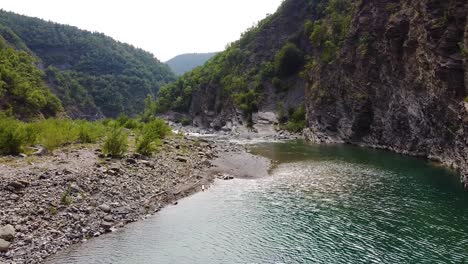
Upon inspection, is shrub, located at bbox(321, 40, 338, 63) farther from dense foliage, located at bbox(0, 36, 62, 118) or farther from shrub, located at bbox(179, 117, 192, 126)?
shrub, located at bbox(179, 117, 192, 126)

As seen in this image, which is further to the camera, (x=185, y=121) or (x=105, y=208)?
(x=185, y=121)

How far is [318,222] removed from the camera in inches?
909

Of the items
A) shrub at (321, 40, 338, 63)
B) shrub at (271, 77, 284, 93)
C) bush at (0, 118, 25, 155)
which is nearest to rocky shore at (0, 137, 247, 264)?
bush at (0, 118, 25, 155)

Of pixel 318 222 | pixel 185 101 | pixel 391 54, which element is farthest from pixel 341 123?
pixel 185 101

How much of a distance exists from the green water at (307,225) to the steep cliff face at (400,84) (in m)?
8.86

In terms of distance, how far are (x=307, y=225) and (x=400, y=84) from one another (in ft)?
124

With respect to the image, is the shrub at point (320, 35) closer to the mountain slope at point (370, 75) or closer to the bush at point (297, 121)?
the mountain slope at point (370, 75)

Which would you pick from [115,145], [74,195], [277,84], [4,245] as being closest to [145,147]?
[115,145]

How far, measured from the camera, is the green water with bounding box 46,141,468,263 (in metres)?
18.5

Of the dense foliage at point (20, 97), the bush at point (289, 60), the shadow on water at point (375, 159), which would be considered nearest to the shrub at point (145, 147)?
the shadow on water at point (375, 159)

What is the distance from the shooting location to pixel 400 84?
53.1 metres

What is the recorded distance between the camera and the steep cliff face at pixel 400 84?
40281 mm

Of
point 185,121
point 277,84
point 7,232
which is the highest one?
point 277,84

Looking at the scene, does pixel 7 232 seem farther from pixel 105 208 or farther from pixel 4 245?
pixel 105 208
